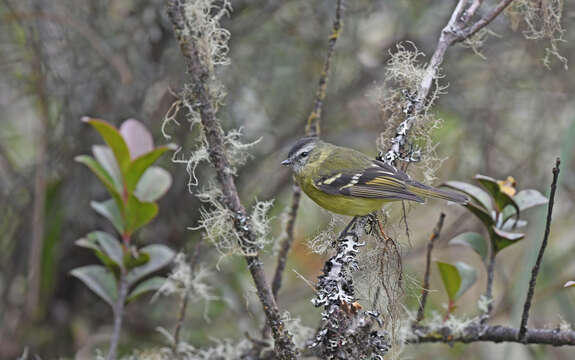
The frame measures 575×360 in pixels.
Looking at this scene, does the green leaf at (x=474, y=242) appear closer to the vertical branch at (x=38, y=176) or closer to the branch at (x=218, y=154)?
the branch at (x=218, y=154)

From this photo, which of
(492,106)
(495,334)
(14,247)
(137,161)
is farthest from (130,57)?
(495,334)

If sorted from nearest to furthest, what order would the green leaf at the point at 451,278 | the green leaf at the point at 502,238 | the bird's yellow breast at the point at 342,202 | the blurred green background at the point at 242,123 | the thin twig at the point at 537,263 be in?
the thin twig at the point at 537,263
the green leaf at the point at 502,238
the green leaf at the point at 451,278
the bird's yellow breast at the point at 342,202
the blurred green background at the point at 242,123

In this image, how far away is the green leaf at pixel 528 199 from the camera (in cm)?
174

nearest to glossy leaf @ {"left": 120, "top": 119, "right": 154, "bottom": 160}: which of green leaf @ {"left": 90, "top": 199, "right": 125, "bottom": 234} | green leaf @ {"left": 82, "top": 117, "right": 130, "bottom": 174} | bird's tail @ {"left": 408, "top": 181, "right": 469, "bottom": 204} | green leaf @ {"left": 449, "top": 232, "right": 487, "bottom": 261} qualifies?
green leaf @ {"left": 82, "top": 117, "right": 130, "bottom": 174}

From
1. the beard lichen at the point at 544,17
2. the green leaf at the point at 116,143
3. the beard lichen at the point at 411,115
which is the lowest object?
the green leaf at the point at 116,143

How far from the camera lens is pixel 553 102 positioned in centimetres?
344

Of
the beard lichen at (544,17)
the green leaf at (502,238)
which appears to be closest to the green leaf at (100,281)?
the green leaf at (502,238)

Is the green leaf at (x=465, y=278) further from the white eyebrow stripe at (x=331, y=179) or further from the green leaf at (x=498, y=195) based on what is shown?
the white eyebrow stripe at (x=331, y=179)

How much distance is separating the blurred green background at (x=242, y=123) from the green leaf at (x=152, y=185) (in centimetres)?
67

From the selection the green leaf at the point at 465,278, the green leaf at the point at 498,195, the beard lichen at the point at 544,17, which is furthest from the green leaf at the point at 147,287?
the beard lichen at the point at 544,17

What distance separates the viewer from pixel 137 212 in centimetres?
179

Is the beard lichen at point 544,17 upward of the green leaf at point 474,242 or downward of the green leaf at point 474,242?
upward

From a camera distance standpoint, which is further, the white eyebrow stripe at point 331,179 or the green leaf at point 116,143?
the white eyebrow stripe at point 331,179

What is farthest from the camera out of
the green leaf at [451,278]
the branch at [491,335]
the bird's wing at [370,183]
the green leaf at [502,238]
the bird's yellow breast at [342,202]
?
the bird's yellow breast at [342,202]
